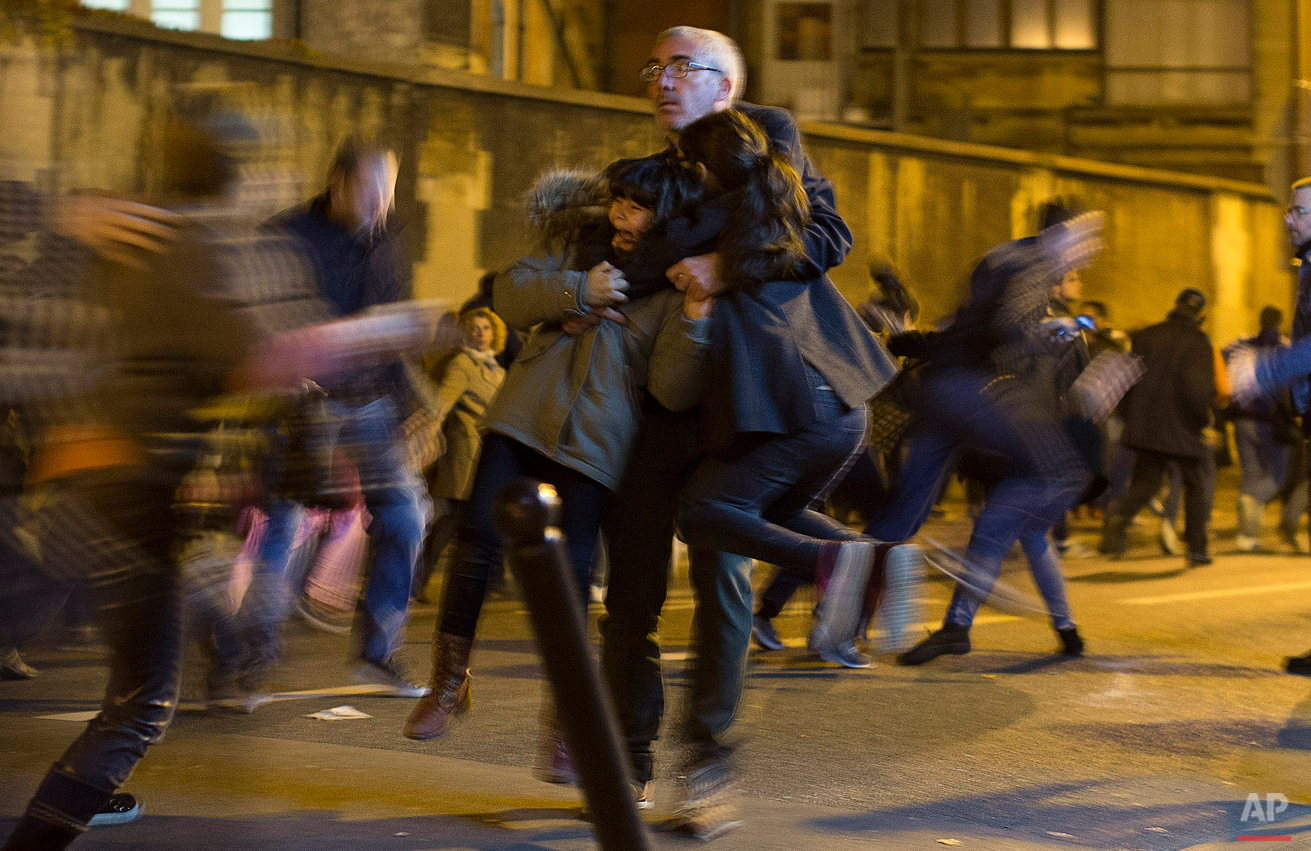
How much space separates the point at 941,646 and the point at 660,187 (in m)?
3.74

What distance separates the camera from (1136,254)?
21.0 meters

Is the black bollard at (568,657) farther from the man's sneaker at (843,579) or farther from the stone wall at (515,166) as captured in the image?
the stone wall at (515,166)

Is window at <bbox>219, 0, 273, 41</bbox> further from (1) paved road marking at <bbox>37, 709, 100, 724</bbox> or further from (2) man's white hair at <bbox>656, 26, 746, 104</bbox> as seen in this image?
(2) man's white hair at <bbox>656, 26, 746, 104</bbox>

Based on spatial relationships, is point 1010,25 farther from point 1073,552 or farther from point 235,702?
point 235,702

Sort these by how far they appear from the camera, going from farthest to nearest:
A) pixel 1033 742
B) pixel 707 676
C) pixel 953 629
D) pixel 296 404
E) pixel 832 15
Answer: pixel 832 15, pixel 953 629, pixel 1033 742, pixel 296 404, pixel 707 676

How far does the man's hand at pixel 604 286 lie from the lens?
13.1 ft

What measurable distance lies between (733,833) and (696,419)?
44.0 inches

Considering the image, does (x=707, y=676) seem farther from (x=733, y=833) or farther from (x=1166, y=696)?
(x=1166, y=696)

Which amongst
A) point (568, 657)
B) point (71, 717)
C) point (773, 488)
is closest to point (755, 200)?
point (773, 488)

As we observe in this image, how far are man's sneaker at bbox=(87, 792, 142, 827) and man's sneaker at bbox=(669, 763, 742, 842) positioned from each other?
1456 mm

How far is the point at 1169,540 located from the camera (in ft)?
40.3

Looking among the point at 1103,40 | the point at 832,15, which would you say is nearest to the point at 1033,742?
the point at 832,15

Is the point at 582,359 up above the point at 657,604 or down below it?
above

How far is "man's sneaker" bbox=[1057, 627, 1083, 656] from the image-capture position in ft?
23.8
